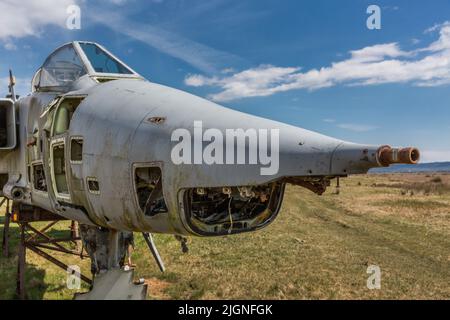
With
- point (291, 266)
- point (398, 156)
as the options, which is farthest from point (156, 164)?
point (291, 266)

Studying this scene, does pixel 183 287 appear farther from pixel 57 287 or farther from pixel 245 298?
pixel 57 287

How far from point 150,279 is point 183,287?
1135 mm

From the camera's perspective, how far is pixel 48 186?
5.87 m

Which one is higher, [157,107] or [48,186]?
[157,107]

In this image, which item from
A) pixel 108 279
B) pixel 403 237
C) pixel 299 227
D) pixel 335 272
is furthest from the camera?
pixel 299 227

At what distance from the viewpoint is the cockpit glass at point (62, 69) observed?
6.65 m

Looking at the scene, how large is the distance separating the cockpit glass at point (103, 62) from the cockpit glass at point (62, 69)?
0.56ft

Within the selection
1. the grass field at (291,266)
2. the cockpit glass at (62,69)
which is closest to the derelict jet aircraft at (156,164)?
the cockpit glass at (62,69)

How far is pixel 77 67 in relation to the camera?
6.65m

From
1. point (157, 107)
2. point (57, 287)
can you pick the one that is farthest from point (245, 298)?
point (157, 107)

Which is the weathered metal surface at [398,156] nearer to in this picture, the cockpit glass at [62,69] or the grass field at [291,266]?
the cockpit glass at [62,69]

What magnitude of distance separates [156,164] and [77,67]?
3266mm

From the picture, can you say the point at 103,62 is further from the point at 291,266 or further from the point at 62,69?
the point at 291,266

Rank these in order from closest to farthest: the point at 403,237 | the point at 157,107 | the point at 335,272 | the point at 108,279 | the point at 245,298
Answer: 1. the point at 157,107
2. the point at 108,279
3. the point at 245,298
4. the point at 335,272
5. the point at 403,237
